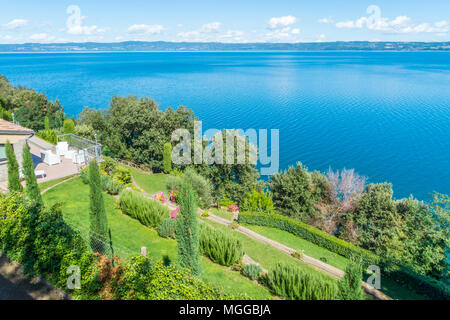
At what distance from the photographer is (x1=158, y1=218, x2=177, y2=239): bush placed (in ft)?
50.0

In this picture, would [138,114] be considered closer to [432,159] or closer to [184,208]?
[184,208]

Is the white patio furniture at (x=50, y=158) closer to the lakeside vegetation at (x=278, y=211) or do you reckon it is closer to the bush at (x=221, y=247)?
the lakeside vegetation at (x=278, y=211)

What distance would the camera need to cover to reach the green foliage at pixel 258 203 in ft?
81.9

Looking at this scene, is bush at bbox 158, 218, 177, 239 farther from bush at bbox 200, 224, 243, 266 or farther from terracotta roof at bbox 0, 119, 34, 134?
terracotta roof at bbox 0, 119, 34, 134

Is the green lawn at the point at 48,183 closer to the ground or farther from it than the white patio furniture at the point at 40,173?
closer to the ground

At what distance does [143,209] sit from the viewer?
1658 centimetres

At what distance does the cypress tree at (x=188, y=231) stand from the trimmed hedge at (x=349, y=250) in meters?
5.52

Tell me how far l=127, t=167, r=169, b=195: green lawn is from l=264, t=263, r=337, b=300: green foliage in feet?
52.8

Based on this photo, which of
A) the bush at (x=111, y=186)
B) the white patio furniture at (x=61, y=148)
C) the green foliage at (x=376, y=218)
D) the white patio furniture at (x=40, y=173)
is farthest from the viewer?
the white patio furniture at (x=61, y=148)

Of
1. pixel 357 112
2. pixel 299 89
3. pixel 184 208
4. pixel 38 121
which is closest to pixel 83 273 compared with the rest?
pixel 184 208

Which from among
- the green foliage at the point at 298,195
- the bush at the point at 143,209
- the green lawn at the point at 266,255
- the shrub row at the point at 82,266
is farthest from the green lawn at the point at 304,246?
the shrub row at the point at 82,266

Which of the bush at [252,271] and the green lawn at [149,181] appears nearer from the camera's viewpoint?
the bush at [252,271]

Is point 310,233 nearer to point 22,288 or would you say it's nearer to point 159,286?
point 159,286
